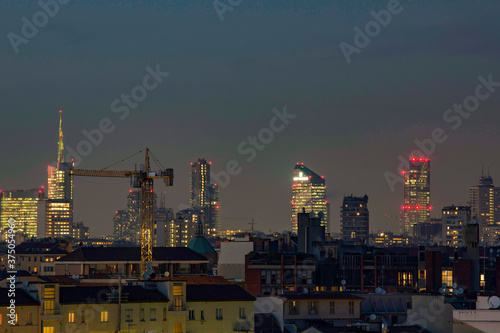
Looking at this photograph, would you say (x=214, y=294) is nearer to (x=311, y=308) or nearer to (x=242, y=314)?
(x=242, y=314)

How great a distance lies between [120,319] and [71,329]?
3.03m

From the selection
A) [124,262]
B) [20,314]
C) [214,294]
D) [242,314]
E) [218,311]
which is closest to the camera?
[20,314]

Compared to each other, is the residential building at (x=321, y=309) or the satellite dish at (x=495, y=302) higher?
the satellite dish at (x=495, y=302)

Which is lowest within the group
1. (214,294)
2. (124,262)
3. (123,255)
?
(124,262)

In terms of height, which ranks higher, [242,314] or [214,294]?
[214,294]

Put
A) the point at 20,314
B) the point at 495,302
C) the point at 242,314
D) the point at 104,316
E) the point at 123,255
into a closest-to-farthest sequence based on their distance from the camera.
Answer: the point at 495,302
the point at 20,314
the point at 104,316
the point at 242,314
the point at 123,255

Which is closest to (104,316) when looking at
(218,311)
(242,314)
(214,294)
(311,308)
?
(218,311)

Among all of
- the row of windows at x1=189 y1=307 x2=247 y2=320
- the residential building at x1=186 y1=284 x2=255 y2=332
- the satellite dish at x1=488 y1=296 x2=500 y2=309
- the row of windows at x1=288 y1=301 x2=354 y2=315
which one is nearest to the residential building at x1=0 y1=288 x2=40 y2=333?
the residential building at x1=186 y1=284 x2=255 y2=332

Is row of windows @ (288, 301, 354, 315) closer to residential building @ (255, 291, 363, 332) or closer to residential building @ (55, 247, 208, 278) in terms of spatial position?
residential building @ (255, 291, 363, 332)

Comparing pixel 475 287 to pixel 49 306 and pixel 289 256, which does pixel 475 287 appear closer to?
pixel 289 256

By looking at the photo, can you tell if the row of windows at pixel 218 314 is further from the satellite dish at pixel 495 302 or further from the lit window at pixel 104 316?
the satellite dish at pixel 495 302

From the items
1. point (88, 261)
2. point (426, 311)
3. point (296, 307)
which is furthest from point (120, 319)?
point (88, 261)

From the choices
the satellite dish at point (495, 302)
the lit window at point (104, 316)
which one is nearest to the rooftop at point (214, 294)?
the lit window at point (104, 316)

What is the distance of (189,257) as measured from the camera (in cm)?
16912
